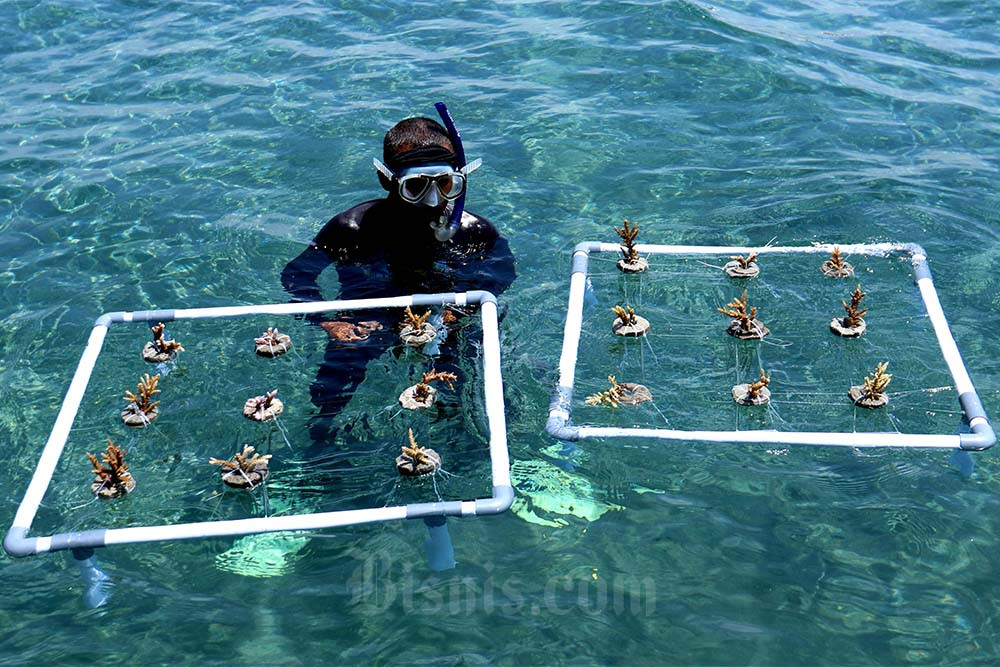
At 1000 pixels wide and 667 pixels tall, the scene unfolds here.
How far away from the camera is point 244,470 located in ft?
18.8

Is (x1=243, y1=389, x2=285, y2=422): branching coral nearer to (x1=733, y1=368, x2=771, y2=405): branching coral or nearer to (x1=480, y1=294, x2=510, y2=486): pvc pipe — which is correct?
(x1=480, y1=294, x2=510, y2=486): pvc pipe

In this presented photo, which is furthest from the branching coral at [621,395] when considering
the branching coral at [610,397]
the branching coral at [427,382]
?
the branching coral at [427,382]

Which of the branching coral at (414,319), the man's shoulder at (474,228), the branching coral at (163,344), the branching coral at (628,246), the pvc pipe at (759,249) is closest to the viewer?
the branching coral at (414,319)

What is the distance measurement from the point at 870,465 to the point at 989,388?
125cm

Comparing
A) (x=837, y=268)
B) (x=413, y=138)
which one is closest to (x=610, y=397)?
(x=413, y=138)

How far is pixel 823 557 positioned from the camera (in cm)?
555

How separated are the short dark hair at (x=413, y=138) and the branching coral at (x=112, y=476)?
229cm

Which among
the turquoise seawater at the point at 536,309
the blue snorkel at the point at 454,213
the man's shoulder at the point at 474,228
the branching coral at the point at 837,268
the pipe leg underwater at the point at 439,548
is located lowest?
the turquoise seawater at the point at 536,309

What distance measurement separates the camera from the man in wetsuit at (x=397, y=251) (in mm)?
6375

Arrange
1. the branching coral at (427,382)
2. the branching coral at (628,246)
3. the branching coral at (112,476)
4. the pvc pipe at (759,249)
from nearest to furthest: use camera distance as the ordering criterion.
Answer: the branching coral at (112,476)
the branching coral at (427,382)
the pvc pipe at (759,249)
the branching coral at (628,246)

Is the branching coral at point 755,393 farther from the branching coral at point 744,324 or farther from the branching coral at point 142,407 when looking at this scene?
the branching coral at point 142,407

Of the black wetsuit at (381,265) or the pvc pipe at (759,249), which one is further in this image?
the pvc pipe at (759,249)

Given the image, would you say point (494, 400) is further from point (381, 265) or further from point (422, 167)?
point (381, 265)

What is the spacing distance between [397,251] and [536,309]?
3.89ft
